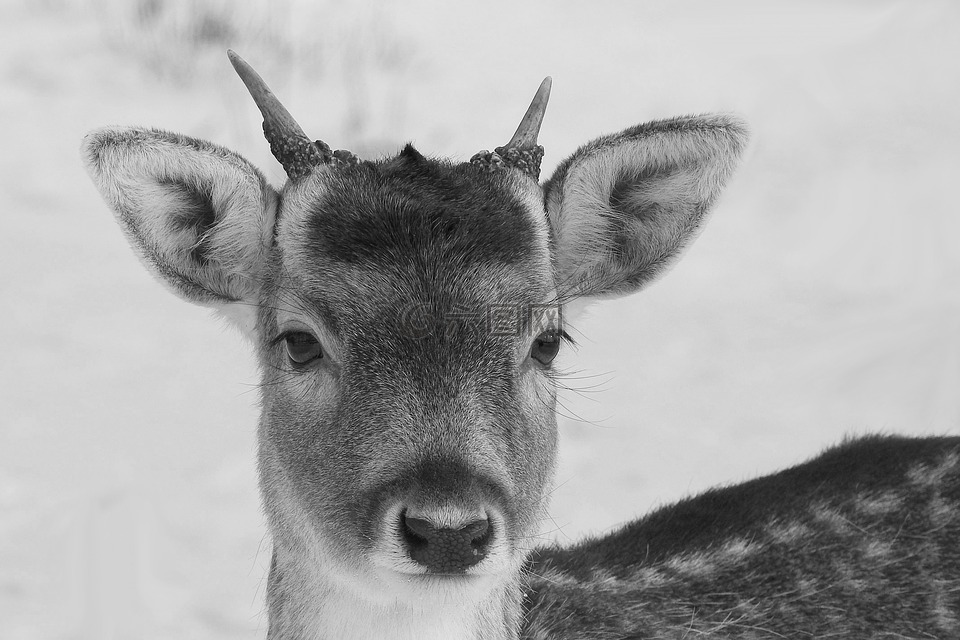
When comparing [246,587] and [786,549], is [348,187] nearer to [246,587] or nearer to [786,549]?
[786,549]

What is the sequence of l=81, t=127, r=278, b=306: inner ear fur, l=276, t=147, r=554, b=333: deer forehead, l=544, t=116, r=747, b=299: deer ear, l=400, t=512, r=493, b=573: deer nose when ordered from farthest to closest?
l=544, t=116, r=747, b=299: deer ear, l=81, t=127, r=278, b=306: inner ear fur, l=276, t=147, r=554, b=333: deer forehead, l=400, t=512, r=493, b=573: deer nose

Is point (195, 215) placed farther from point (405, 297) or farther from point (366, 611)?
point (366, 611)

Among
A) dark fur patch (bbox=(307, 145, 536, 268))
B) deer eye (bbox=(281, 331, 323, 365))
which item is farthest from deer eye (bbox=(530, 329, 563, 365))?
deer eye (bbox=(281, 331, 323, 365))

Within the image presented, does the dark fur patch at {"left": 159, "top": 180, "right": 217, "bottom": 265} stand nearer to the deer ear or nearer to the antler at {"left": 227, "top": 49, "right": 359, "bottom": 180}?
the antler at {"left": 227, "top": 49, "right": 359, "bottom": 180}

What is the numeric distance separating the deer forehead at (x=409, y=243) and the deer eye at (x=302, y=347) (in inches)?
4.5

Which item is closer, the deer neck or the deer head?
the deer head

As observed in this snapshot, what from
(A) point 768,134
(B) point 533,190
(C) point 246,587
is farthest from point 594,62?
(B) point 533,190

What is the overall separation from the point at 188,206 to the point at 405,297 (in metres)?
0.99

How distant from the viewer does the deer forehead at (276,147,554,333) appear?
3.74 m

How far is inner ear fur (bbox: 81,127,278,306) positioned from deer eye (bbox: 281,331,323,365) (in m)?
0.40

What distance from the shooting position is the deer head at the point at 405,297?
11.6ft

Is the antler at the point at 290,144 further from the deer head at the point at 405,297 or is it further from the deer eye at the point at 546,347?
the deer eye at the point at 546,347

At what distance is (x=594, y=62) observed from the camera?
34.5 feet

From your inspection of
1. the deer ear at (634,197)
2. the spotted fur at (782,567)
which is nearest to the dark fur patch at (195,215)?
the deer ear at (634,197)
